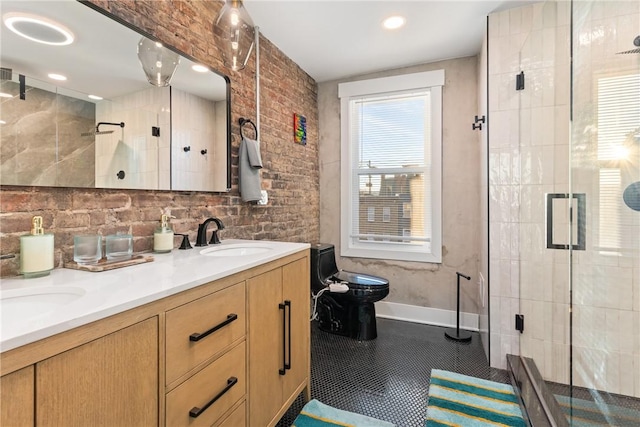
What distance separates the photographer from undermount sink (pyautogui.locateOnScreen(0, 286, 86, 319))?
0.76 meters

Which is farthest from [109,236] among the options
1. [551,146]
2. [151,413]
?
[551,146]

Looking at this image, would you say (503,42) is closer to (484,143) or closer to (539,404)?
(484,143)

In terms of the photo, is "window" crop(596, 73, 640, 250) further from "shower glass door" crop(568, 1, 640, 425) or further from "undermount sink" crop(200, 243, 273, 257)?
"undermount sink" crop(200, 243, 273, 257)

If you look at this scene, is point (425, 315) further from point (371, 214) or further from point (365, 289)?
point (371, 214)

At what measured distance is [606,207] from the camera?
1.63 meters

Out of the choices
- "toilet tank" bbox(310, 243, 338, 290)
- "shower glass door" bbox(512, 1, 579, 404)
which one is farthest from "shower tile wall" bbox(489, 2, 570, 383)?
"toilet tank" bbox(310, 243, 338, 290)

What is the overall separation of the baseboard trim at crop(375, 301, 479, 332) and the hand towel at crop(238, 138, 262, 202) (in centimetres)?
179

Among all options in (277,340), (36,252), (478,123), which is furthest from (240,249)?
(478,123)

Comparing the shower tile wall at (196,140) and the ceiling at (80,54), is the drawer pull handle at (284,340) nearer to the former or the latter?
the shower tile wall at (196,140)

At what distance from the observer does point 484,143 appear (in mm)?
2238

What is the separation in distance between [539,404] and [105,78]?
2.56 metres

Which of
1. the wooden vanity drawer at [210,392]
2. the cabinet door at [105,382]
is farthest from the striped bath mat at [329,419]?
the cabinet door at [105,382]

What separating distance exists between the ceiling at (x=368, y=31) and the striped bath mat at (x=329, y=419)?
2403mm

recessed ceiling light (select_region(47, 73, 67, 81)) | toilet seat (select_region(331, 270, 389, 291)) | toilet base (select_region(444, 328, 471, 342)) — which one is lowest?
toilet base (select_region(444, 328, 471, 342))
